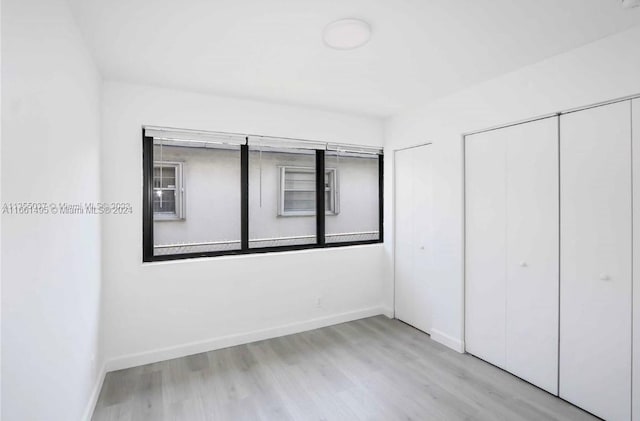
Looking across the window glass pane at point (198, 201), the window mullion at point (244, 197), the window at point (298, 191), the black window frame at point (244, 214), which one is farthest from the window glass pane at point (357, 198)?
the window glass pane at point (198, 201)

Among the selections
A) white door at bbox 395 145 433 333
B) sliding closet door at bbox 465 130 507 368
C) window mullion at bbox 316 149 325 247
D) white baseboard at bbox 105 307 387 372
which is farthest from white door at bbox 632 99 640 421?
window mullion at bbox 316 149 325 247

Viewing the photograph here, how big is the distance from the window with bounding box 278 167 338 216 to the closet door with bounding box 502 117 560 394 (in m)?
2.05

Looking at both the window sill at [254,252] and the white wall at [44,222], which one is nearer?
the white wall at [44,222]

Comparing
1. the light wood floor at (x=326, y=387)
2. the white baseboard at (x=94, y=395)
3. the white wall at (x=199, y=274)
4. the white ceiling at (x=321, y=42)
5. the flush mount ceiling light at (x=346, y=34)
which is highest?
the white ceiling at (x=321, y=42)

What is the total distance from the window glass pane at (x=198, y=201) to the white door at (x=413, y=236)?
6.43 ft

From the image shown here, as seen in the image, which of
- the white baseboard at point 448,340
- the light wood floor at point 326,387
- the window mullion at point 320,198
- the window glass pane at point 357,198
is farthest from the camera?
the window glass pane at point 357,198

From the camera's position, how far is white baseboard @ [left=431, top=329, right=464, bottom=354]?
3.11 metres

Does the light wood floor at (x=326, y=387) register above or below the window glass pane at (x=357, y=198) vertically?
below

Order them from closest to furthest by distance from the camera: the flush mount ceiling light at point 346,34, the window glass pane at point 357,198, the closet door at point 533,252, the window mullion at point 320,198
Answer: the flush mount ceiling light at point 346,34 → the closet door at point 533,252 → the window mullion at point 320,198 → the window glass pane at point 357,198

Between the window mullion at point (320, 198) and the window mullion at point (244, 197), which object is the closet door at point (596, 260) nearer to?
the window mullion at point (320, 198)

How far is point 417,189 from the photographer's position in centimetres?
369

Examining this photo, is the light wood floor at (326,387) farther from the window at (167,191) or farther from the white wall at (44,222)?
the window at (167,191)

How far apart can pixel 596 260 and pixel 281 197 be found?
2.97m

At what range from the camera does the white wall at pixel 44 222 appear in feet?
3.62
